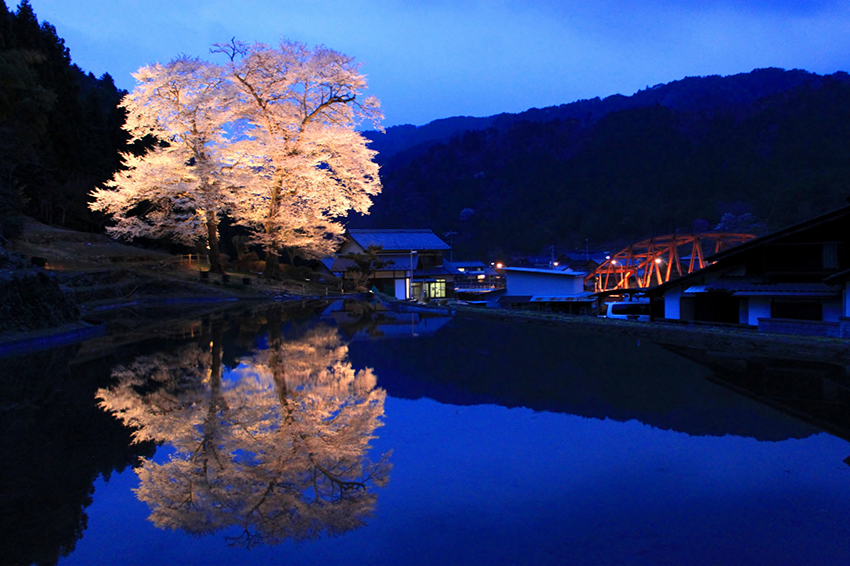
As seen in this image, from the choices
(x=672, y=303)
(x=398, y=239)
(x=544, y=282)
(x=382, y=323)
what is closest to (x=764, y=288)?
(x=672, y=303)

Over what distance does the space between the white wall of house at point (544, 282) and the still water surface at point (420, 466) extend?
69.9 feet

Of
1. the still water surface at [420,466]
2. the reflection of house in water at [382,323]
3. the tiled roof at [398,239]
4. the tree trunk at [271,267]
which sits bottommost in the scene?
the still water surface at [420,466]

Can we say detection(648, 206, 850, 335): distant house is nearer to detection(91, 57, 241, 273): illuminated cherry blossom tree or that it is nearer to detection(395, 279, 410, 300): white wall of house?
detection(91, 57, 241, 273): illuminated cherry blossom tree

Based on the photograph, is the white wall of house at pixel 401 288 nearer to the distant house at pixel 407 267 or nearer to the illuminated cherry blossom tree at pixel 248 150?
the distant house at pixel 407 267

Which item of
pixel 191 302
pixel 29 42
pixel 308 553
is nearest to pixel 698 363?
pixel 308 553

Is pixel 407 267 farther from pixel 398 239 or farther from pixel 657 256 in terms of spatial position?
pixel 657 256

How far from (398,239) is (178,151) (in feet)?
67.6

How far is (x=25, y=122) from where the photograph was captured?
30922mm

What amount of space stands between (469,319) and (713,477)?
1639 centimetres

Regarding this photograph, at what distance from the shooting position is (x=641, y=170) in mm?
90812

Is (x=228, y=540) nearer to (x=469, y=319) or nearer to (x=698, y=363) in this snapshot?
(x=698, y=363)

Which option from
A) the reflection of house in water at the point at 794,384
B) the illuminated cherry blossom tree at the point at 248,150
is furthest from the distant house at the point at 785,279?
the illuminated cherry blossom tree at the point at 248,150

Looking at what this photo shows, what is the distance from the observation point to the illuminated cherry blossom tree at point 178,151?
2938cm

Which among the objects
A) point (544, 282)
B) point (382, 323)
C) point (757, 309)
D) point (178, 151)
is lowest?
point (382, 323)
